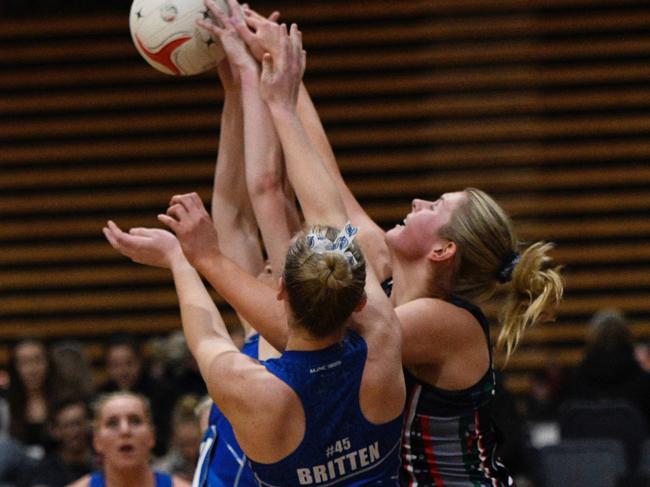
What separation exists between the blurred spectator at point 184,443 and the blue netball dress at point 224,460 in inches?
116

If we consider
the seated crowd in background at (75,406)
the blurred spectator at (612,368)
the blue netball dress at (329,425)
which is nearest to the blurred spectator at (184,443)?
the seated crowd in background at (75,406)

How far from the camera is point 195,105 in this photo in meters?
10.3

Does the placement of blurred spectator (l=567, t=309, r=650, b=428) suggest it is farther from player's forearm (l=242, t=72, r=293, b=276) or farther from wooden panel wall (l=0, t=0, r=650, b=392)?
player's forearm (l=242, t=72, r=293, b=276)

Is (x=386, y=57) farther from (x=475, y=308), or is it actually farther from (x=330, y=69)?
(x=475, y=308)

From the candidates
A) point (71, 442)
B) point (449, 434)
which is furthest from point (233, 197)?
point (71, 442)

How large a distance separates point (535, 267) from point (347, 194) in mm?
625

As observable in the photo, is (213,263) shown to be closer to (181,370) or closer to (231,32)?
(231,32)

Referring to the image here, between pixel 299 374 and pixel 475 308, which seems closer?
pixel 299 374

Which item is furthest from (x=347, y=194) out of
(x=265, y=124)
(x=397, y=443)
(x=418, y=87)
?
(x=418, y=87)

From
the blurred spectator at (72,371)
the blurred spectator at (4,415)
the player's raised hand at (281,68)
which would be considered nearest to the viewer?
the player's raised hand at (281,68)

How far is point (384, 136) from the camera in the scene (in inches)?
400

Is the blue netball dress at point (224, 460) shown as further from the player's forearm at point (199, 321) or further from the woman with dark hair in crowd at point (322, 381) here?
the woman with dark hair in crowd at point (322, 381)

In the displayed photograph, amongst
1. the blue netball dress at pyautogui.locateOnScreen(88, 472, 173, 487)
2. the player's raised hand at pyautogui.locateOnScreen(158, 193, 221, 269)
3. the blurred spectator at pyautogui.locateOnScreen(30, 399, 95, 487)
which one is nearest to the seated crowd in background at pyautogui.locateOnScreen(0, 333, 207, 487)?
the blurred spectator at pyautogui.locateOnScreen(30, 399, 95, 487)

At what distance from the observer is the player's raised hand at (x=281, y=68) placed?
2975 millimetres
